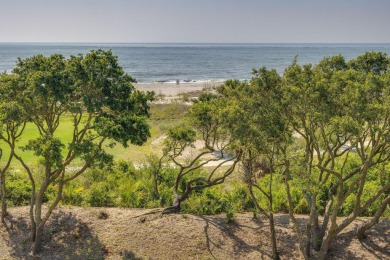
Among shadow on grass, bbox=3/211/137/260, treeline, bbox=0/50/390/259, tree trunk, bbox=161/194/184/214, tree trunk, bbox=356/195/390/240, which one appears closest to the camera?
treeline, bbox=0/50/390/259

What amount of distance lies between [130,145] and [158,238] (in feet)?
55.6

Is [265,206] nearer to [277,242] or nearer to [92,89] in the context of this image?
[277,242]

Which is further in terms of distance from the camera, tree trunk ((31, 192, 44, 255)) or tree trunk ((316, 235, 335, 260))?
tree trunk ((31, 192, 44, 255))

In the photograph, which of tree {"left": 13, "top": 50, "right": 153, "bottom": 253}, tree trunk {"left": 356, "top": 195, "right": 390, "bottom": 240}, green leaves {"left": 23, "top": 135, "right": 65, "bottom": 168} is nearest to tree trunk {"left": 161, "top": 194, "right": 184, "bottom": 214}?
tree {"left": 13, "top": 50, "right": 153, "bottom": 253}

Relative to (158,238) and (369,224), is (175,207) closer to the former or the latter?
(158,238)

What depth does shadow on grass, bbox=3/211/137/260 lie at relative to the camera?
12.1 metres

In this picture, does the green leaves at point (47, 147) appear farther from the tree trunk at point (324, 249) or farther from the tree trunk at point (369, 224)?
the tree trunk at point (369, 224)

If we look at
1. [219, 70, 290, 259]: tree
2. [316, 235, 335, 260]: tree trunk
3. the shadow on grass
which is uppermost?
[219, 70, 290, 259]: tree

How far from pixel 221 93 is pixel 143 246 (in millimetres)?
6713

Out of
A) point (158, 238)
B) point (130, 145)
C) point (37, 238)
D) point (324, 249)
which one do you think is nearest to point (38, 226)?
point (37, 238)

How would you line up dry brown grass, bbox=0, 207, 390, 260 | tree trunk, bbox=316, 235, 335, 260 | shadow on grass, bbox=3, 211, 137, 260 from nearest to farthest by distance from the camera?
tree trunk, bbox=316, 235, 335, 260 → shadow on grass, bbox=3, 211, 137, 260 → dry brown grass, bbox=0, 207, 390, 260

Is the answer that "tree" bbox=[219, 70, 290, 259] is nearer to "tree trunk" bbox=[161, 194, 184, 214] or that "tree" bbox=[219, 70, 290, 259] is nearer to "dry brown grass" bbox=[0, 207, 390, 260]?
"dry brown grass" bbox=[0, 207, 390, 260]

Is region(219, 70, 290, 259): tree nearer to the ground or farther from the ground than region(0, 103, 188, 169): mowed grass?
farther from the ground

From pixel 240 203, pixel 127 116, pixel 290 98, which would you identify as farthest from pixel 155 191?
pixel 290 98
